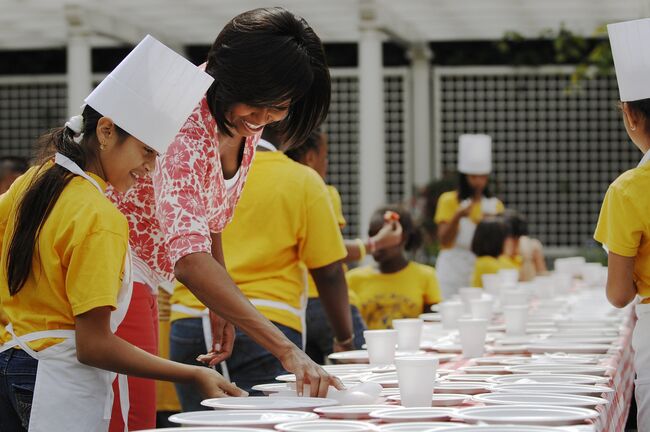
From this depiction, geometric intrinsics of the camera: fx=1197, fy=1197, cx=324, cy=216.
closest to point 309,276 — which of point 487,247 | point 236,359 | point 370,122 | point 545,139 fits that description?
point 236,359

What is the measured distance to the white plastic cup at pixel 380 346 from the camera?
9.83ft

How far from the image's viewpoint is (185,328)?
11.0ft

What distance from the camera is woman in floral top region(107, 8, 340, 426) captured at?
99.7 inches

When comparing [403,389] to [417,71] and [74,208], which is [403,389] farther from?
[417,71]

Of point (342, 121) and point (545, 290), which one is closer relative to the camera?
point (545, 290)

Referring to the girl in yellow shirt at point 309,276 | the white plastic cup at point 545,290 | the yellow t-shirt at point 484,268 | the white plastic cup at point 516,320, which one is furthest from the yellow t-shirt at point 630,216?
the yellow t-shirt at point 484,268

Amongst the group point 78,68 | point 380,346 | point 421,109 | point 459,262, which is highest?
point 78,68

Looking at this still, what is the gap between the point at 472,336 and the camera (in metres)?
3.28

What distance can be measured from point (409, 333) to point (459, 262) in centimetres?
483

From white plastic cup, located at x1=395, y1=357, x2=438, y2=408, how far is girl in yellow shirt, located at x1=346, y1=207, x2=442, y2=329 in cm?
339

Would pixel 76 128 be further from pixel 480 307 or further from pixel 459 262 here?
pixel 459 262

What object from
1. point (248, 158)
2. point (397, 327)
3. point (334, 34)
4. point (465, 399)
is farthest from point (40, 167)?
point (334, 34)

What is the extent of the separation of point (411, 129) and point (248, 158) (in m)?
10.3

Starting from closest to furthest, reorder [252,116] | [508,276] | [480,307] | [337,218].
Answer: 1. [252,116]
2. [480,307]
3. [337,218]
4. [508,276]
